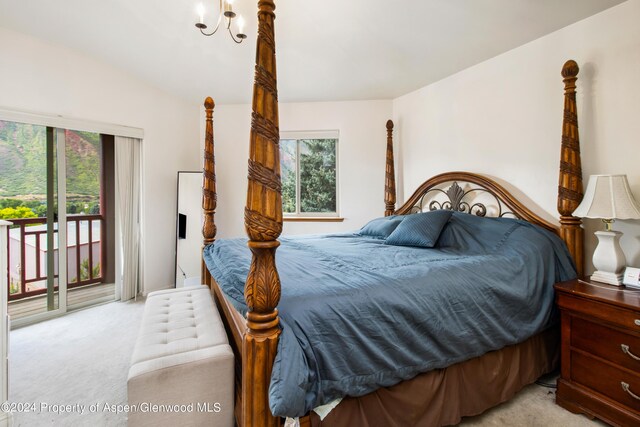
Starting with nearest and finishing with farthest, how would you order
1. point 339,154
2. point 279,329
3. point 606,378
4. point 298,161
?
point 279,329 < point 606,378 < point 339,154 < point 298,161

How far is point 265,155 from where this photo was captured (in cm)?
109

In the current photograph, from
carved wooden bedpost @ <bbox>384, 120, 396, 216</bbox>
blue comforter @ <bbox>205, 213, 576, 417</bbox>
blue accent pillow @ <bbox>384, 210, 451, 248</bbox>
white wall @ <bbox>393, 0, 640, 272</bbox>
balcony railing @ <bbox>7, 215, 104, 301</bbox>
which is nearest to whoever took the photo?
blue comforter @ <bbox>205, 213, 576, 417</bbox>

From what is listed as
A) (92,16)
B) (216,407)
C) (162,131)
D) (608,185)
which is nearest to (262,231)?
(216,407)

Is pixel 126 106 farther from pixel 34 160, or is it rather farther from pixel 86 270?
pixel 86 270

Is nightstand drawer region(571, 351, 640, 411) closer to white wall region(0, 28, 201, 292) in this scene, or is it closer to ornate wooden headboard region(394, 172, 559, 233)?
ornate wooden headboard region(394, 172, 559, 233)

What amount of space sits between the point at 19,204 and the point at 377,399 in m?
3.75

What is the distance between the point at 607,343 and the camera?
1.68 m

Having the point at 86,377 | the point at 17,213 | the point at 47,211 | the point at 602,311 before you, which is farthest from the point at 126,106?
the point at 602,311

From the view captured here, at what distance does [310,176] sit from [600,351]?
347 centimetres

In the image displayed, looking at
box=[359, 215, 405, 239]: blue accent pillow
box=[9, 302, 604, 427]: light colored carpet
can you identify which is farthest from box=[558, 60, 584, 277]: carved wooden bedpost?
box=[359, 215, 405, 239]: blue accent pillow

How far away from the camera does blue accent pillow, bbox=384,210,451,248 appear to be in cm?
252

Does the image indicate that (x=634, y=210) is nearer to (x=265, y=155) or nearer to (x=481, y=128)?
(x=481, y=128)

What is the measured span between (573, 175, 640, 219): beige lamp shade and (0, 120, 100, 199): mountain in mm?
4563

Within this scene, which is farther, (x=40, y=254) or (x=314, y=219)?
(x=314, y=219)
